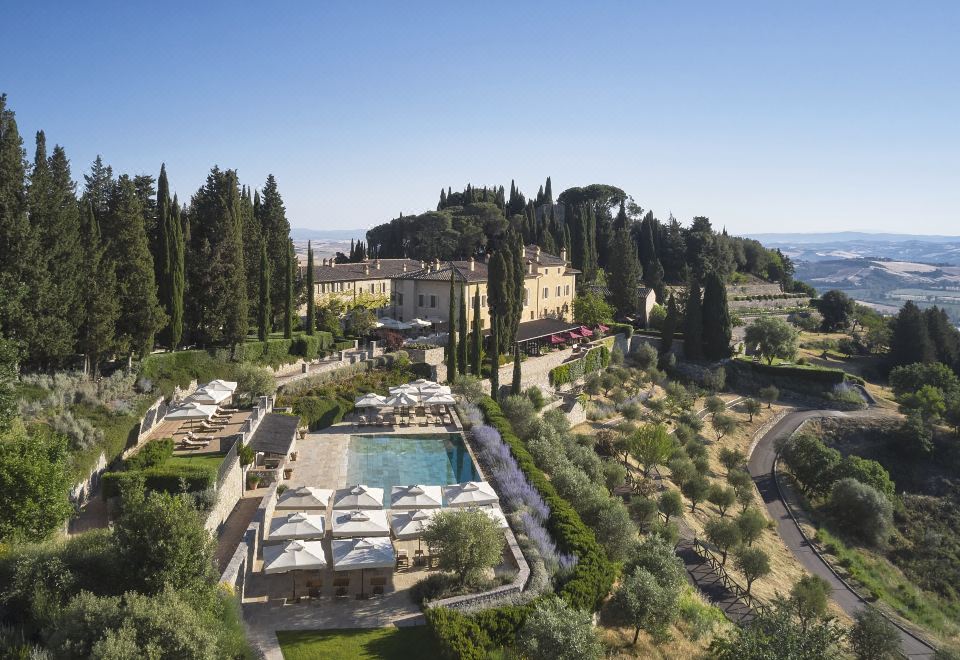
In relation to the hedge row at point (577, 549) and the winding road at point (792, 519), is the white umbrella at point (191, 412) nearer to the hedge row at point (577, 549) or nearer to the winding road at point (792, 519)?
the hedge row at point (577, 549)

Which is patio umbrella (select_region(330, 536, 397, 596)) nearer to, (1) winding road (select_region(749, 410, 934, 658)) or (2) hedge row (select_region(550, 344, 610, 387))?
(1) winding road (select_region(749, 410, 934, 658))

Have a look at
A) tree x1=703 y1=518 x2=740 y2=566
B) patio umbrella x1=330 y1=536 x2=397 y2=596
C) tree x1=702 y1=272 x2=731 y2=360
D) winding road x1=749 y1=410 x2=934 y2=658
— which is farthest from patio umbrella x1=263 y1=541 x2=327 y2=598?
tree x1=702 y1=272 x2=731 y2=360

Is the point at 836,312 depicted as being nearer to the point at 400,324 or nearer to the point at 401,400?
the point at 400,324

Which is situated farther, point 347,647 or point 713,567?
point 713,567


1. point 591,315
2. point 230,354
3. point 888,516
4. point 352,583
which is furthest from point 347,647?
point 591,315

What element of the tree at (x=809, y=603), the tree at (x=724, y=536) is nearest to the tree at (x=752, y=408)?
the tree at (x=724, y=536)

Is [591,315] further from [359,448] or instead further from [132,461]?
[132,461]
